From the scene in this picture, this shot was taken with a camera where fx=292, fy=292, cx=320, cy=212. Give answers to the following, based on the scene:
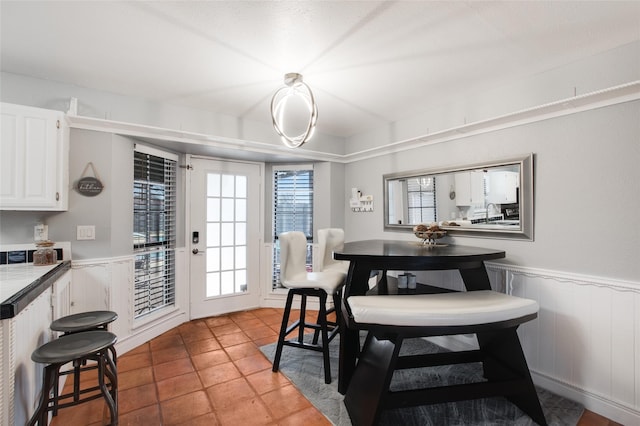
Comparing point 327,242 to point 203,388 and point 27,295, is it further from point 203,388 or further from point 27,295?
point 27,295

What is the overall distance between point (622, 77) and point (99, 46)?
135 inches

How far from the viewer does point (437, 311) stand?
5.27 ft

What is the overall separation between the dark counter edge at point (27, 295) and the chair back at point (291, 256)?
1480 mm

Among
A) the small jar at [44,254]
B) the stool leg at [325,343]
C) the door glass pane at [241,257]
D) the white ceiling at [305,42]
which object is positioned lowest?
the stool leg at [325,343]

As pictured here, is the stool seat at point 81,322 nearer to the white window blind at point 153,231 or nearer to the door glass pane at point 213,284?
the white window blind at point 153,231

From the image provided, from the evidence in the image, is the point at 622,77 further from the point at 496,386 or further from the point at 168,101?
the point at 168,101

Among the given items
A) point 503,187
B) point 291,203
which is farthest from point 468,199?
point 291,203

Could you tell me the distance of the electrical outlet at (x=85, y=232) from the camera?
2498 mm

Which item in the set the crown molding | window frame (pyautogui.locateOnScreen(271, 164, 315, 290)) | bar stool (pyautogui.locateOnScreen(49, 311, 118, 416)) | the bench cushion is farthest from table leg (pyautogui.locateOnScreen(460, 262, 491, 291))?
bar stool (pyautogui.locateOnScreen(49, 311, 118, 416))

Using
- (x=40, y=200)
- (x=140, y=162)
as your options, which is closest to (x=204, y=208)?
(x=140, y=162)

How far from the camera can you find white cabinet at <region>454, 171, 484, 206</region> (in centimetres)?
262

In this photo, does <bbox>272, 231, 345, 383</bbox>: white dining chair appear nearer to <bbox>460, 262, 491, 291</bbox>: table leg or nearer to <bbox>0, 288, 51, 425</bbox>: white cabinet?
<bbox>460, 262, 491, 291</bbox>: table leg

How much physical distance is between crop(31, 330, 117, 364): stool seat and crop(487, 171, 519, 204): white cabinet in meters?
2.93

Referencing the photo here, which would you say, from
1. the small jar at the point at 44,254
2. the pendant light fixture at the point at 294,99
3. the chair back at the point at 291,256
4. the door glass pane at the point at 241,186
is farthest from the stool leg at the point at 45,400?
the door glass pane at the point at 241,186
